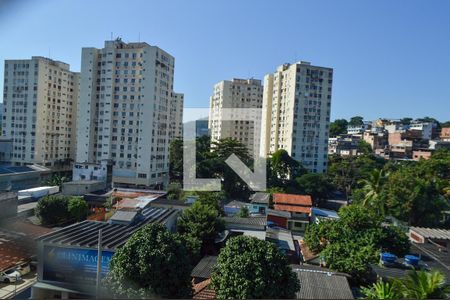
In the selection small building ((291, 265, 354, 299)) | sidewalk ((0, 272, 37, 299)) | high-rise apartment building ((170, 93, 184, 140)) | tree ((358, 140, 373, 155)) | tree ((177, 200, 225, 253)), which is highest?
high-rise apartment building ((170, 93, 184, 140))

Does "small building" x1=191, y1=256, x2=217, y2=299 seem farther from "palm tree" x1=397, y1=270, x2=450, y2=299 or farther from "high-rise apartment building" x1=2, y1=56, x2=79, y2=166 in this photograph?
"high-rise apartment building" x1=2, y1=56, x2=79, y2=166

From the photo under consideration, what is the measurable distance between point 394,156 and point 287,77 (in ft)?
31.7

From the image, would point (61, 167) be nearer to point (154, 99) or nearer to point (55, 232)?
point (154, 99)

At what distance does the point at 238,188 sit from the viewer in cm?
1434

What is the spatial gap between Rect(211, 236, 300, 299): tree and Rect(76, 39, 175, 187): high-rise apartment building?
12297 mm

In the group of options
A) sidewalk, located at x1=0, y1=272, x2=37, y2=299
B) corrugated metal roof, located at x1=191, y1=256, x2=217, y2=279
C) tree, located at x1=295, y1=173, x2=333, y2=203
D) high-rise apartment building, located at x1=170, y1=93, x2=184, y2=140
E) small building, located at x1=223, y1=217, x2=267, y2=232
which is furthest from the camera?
high-rise apartment building, located at x1=170, y1=93, x2=184, y2=140

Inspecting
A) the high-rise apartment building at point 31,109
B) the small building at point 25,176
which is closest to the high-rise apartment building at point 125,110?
the high-rise apartment building at point 31,109

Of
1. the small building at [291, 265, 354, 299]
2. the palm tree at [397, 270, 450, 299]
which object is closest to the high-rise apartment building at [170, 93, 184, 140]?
the small building at [291, 265, 354, 299]

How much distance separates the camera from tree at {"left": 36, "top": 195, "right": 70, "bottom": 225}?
28.0ft

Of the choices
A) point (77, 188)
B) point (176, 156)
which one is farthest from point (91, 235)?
point (176, 156)

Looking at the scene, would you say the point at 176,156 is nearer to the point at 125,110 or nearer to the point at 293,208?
the point at 125,110

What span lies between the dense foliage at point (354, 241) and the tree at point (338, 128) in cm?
2687

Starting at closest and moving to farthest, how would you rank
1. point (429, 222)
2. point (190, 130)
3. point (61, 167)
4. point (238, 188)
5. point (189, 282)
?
point (189, 282) < point (429, 222) < point (190, 130) < point (238, 188) < point (61, 167)

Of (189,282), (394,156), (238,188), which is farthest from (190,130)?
(394,156)
